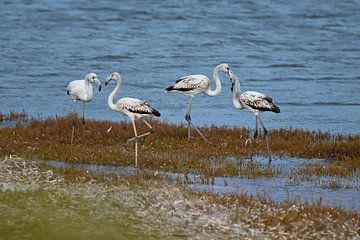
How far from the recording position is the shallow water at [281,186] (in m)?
15.0

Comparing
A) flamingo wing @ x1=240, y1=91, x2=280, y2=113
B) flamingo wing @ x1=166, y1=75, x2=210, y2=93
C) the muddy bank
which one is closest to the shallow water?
the muddy bank

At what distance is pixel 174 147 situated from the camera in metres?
19.2

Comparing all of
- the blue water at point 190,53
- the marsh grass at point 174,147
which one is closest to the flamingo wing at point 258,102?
the marsh grass at point 174,147

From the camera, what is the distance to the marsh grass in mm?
17344

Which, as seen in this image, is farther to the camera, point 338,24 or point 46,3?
point 46,3

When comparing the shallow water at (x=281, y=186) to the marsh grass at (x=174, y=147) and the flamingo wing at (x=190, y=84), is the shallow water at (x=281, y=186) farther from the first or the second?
the flamingo wing at (x=190, y=84)

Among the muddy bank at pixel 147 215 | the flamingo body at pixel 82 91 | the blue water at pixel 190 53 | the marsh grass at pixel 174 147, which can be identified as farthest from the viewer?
the blue water at pixel 190 53

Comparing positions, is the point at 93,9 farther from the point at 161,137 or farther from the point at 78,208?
the point at 78,208

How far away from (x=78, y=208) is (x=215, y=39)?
31.6 m

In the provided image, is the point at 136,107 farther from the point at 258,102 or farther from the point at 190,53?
the point at 190,53

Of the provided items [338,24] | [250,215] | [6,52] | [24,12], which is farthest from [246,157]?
[24,12]

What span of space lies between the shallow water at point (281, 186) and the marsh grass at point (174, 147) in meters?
0.31

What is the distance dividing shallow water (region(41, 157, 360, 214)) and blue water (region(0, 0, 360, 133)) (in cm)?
767

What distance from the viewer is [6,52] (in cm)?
3831
